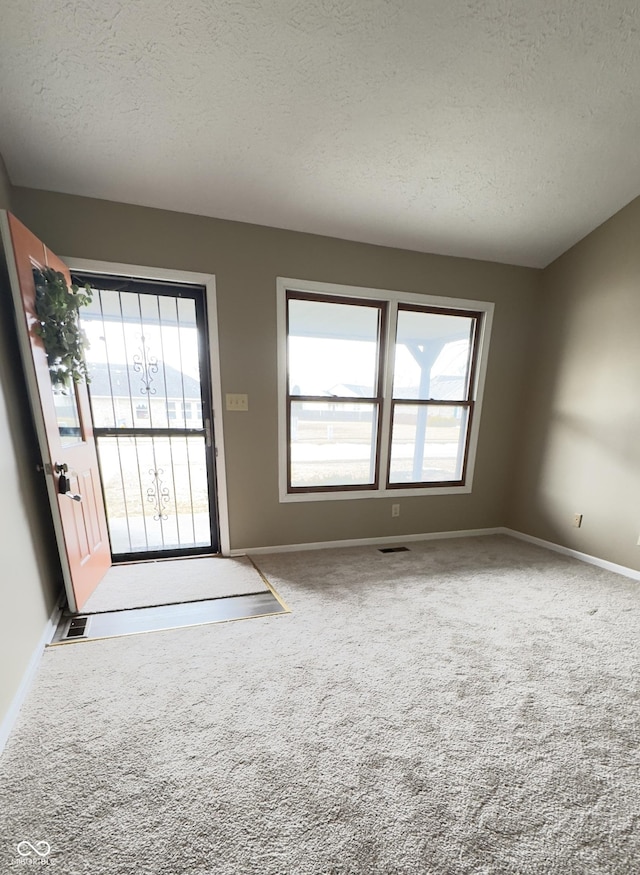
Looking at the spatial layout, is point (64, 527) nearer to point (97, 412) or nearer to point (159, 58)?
point (97, 412)

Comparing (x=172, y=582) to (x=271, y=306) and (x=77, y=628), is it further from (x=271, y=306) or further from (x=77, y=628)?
(x=271, y=306)

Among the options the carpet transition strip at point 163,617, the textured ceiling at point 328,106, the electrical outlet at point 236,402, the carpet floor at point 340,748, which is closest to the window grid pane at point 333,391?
the electrical outlet at point 236,402

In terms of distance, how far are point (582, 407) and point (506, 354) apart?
30.9 inches

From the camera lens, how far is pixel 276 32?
1.38m

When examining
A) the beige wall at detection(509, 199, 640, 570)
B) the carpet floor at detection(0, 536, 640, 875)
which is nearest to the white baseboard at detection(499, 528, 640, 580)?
the beige wall at detection(509, 199, 640, 570)

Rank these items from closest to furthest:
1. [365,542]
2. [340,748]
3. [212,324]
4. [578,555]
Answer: [340,748]
[212,324]
[578,555]
[365,542]

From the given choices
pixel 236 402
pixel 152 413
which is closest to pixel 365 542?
pixel 236 402

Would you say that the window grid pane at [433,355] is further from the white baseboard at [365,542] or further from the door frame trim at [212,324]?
the door frame trim at [212,324]

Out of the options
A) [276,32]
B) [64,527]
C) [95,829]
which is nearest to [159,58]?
[276,32]

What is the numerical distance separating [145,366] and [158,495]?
3.39 feet

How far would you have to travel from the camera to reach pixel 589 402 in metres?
2.72

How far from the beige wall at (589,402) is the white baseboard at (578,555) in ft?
0.15

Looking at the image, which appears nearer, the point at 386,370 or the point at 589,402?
the point at 589,402

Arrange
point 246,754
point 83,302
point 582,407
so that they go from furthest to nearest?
point 582,407 < point 83,302 < point 246,754
